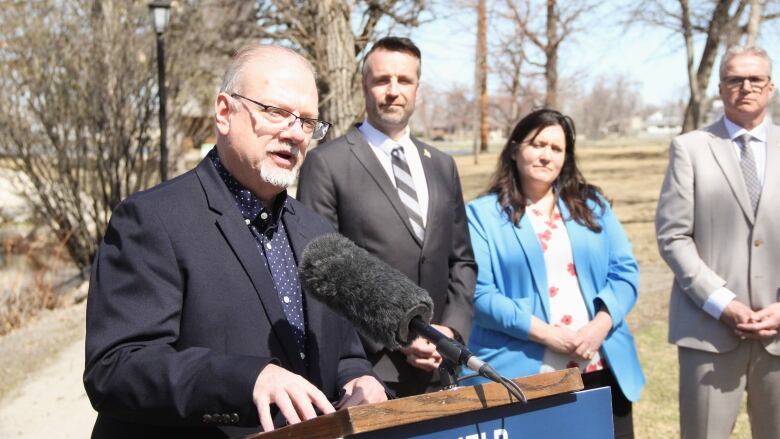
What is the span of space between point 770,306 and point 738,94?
110 centimetres

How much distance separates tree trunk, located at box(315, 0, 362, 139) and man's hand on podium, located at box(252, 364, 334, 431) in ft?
20.6

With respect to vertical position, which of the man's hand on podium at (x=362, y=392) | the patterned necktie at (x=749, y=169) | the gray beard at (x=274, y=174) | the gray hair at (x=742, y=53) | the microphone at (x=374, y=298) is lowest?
the man's hand on podium at (x=362, y=392)

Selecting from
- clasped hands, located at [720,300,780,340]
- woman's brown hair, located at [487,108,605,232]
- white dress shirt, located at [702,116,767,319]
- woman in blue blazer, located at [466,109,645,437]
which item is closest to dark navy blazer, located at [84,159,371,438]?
woman in blue blazer, located at [466,109,645,437]

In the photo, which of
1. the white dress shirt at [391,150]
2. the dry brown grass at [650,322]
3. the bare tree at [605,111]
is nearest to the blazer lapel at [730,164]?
the white dress shirt at [391,150]

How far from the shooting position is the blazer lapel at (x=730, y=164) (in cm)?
397

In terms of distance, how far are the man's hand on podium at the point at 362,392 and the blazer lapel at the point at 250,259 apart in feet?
0.49

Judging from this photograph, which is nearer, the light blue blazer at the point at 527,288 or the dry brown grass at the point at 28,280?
the light blue blazer at the point at 527,288

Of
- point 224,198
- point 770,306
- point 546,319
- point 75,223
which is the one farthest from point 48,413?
point 75,223

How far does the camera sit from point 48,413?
20.3 ft

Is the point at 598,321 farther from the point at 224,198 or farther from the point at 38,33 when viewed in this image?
the point at 38,33

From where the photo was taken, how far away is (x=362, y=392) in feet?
6.98

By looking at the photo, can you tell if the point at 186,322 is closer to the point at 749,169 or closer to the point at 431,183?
the point at 431,183

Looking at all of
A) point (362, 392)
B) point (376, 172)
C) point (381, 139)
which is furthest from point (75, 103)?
point (362, 392)

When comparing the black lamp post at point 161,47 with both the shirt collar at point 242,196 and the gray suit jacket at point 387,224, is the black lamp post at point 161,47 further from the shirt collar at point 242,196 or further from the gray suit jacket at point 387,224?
the shirt collar at point 242,196
